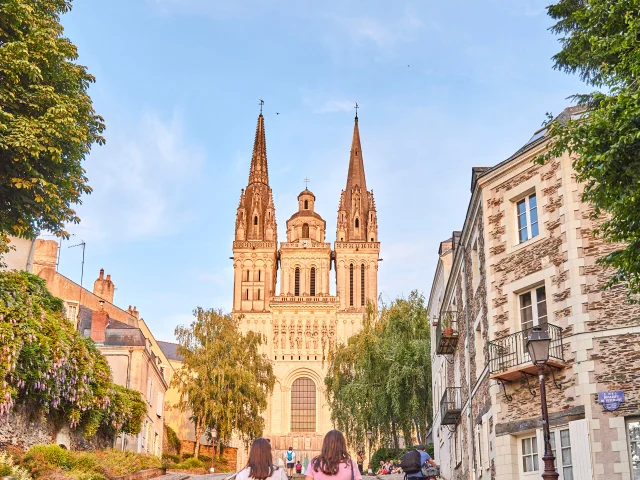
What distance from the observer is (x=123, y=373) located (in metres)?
37.3

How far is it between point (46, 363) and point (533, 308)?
43.2 ft

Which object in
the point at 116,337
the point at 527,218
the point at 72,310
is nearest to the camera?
the point at 527,218

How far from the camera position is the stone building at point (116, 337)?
123ft

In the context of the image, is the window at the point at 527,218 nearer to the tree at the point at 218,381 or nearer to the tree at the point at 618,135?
the tree at the point at 618,135

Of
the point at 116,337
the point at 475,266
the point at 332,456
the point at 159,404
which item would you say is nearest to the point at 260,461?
the point at 332,456

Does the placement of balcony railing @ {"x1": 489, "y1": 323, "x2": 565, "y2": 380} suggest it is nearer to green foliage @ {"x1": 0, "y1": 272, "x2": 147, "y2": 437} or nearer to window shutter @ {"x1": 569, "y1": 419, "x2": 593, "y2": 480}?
window shutter @ {"x1": 569, "y1": 419, "x2": 593, "y2": 480}

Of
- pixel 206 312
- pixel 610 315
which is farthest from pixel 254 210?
pixel 610 315

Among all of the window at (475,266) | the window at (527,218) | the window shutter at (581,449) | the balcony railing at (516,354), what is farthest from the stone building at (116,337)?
the window shutter at (581,449)

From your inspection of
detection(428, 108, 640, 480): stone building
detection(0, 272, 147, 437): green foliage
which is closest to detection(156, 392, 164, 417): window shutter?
detection(0, 272, 147, 437): green foliage

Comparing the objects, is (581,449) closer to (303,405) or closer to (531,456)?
(531,456)

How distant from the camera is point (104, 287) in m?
56.7

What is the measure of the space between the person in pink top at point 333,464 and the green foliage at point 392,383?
30186 mm

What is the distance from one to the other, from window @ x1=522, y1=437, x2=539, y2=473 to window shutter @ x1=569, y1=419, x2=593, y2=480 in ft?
4.54

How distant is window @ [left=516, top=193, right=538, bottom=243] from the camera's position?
18.0 meters
